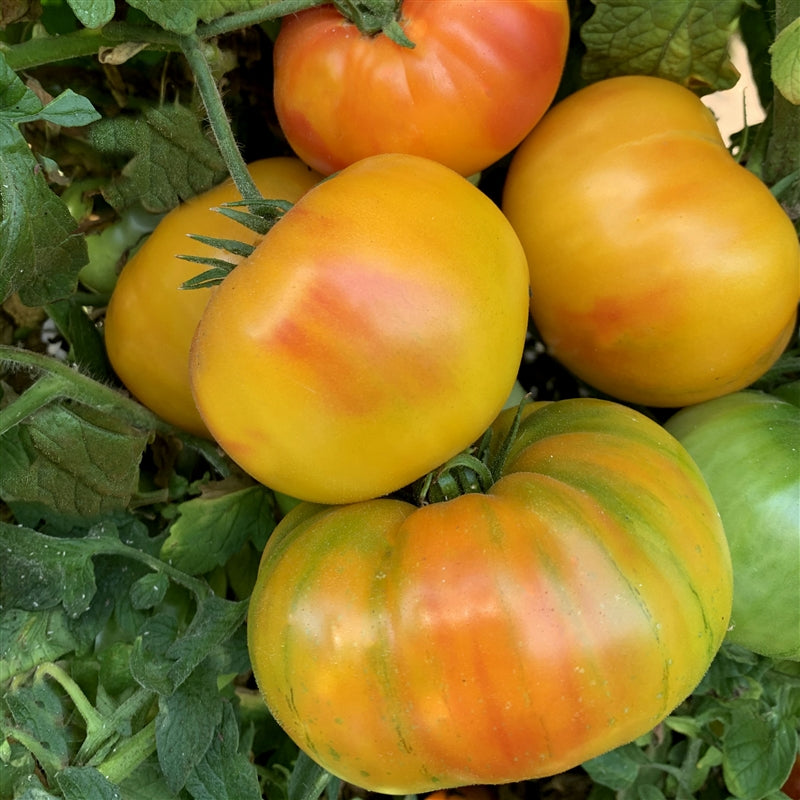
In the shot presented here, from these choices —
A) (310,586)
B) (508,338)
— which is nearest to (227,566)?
(310,586)

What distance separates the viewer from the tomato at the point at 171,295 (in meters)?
0.71

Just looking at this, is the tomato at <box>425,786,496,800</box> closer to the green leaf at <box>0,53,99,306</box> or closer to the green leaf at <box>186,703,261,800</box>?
the green leaf at <box>186,703,261,800</box>

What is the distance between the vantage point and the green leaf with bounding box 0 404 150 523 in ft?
2.33

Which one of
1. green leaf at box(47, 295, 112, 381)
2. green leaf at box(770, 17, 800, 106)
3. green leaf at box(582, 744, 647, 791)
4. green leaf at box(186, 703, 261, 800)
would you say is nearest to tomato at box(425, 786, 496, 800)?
green leaf at box(582, 744, 647, 791)

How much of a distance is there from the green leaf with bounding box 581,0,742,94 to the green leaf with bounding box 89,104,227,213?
1.15 ft

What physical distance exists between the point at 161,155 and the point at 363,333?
1.10ft

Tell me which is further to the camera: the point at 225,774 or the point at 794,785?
the point at 794,785

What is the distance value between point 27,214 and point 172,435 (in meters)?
0.28

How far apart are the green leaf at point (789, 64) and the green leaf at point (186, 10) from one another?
39cm

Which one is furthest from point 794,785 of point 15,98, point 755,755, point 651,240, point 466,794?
point 15,98

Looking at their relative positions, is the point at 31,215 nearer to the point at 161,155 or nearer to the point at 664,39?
the point at 161,155

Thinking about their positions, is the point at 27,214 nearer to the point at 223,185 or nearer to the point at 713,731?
the point at 223,185

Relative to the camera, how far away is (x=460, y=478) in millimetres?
615

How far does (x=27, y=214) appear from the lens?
1.98ft
